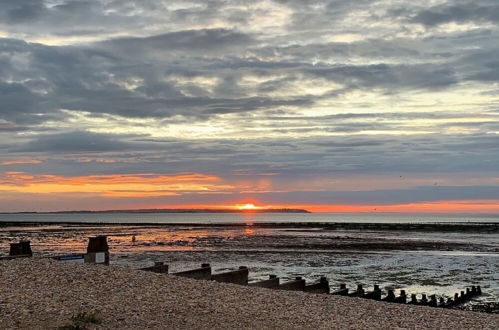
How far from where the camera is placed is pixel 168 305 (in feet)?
43.8

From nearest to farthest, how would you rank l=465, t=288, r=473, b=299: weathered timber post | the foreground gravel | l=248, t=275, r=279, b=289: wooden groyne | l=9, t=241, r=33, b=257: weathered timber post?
the foreground gravel → l=9, t=241, r=33, b=257: weathered timber post → l=248, t=275, r=279, b=289: wooden groyne → l=465, t=288, r=473, b=299: weathered timber post

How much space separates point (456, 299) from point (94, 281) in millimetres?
18607

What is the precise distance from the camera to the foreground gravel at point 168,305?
12.0m

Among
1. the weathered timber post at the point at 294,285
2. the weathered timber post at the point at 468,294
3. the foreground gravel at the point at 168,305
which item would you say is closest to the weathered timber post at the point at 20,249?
the foreground gravel at the point at 168,305

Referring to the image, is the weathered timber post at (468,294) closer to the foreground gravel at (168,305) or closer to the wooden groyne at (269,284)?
the foreground gravel at (168,305)

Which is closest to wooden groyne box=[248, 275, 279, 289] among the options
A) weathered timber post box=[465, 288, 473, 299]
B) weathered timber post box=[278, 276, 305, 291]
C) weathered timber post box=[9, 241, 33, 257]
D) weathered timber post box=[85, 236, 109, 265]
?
weathered timber post box=[278, 276, 305, 291]

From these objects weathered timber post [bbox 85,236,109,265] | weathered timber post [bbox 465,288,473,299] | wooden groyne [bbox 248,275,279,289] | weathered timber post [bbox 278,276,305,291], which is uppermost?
weathered timber post [bbox 85,236,109,265]

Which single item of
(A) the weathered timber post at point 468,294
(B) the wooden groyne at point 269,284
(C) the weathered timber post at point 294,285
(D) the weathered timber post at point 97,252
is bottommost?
(A) the weathered timber post at point 468,294

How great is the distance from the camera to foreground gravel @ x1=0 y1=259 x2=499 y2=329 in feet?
39.5

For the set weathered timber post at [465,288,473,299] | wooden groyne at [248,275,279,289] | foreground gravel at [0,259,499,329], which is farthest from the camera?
weathered timber post at [465,288,473,299]

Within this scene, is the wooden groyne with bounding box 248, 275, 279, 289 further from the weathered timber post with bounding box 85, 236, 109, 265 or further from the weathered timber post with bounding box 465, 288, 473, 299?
the weathered timber post with bounding box 465, 288, 473, 299

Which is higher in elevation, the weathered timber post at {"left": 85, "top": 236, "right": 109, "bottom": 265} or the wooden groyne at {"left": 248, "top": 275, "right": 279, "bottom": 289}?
the weathered timber post at {"left": 85, "top": 236, "right": 109, "bottom": 265}

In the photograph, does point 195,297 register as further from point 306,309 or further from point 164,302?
point 306,309

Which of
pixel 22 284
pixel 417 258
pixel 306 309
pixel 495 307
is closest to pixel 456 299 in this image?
pixel 495 307
